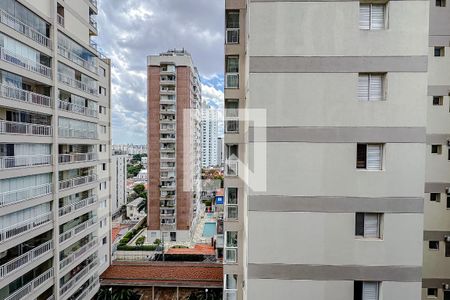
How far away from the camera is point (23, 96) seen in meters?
9.22

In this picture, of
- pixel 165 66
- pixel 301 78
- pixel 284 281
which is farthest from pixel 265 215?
pixel 165 66

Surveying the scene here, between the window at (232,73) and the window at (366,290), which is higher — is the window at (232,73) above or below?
above

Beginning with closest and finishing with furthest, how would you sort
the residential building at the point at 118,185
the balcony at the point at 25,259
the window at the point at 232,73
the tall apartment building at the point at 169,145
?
the window at the point at 232,73 → the balcony at the point at 25,259 → the tall apartment building at the point at 169,145 → the residential building at the point at 118,185

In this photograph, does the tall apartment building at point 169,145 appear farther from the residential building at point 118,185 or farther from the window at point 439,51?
the window at point 439,51

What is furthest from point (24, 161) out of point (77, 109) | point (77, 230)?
point (77, 230)

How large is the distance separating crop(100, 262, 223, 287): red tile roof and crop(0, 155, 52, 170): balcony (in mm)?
8231

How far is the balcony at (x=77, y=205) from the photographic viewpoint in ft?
37.9

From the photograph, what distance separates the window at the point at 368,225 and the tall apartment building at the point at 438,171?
522 centimetres

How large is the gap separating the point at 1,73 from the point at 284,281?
33.4 ft

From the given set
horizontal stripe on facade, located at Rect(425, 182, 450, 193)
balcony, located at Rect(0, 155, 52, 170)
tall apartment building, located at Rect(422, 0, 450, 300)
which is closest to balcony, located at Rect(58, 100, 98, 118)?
balcony, located at Rect(0, 155, 52, 170)

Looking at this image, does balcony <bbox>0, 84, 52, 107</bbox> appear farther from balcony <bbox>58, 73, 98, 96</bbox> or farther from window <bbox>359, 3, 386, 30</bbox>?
window <bbox>359, 3, 386, 30</bbox>

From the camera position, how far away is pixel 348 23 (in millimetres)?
3750

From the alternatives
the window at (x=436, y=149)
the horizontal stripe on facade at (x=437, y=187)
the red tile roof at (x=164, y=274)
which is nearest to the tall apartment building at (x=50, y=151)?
the red tile roof at (x=164, y=274)

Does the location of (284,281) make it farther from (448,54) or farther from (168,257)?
(168,257)
